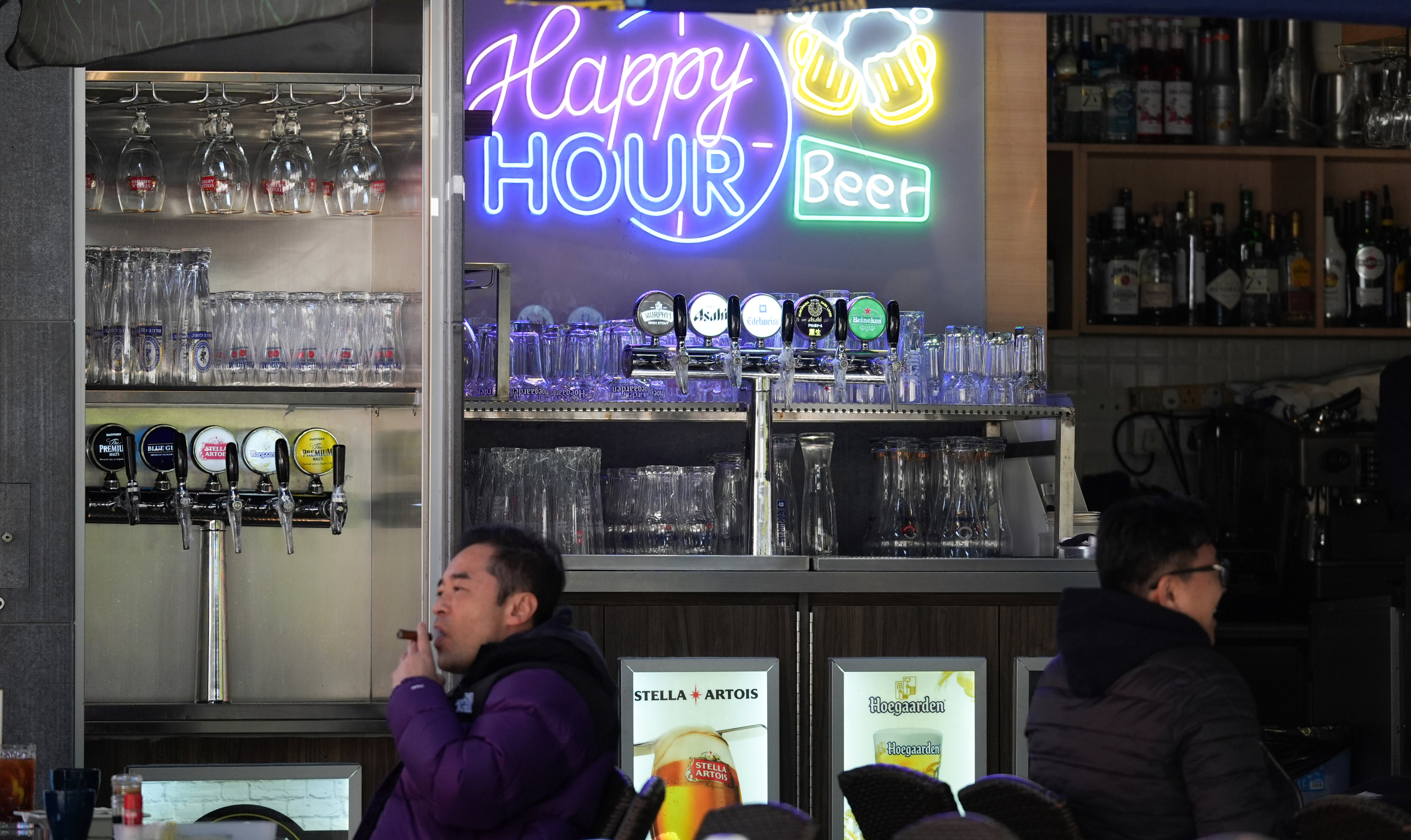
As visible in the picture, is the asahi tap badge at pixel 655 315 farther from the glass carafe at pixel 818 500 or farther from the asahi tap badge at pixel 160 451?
the asahi tap badge at pixel 160 451

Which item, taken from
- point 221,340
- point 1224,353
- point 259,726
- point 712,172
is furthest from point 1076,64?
point 259,726

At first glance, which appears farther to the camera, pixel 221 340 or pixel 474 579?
pixel 221 340

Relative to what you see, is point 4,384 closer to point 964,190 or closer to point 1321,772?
point 964,190

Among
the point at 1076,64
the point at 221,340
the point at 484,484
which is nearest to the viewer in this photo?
the point at 221,340

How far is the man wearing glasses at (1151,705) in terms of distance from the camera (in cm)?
234

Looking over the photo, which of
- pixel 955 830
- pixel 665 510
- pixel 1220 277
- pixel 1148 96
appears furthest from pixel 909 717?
pixel 1148 96

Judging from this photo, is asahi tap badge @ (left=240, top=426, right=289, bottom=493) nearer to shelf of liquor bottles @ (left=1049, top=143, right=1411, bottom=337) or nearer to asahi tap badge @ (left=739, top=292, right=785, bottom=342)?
asahi tap badge @ (left=739, top=292, right=785, bottom=342)

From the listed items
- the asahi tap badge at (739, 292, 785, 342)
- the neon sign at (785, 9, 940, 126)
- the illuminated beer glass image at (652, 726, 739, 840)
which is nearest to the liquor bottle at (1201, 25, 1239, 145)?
the neon sign at (785, 9, 940, 126)

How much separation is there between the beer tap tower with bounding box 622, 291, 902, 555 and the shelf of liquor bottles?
5.40ft

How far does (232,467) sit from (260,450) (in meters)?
0.15

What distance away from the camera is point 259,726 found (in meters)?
3.79

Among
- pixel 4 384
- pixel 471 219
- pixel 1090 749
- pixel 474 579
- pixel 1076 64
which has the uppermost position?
pixel 1076 64

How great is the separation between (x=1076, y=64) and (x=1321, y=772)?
2898 millimetres

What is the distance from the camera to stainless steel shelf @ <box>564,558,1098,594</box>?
412 cm
